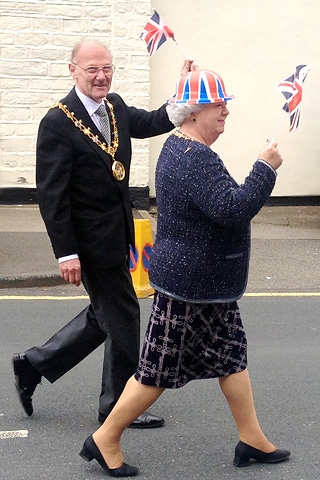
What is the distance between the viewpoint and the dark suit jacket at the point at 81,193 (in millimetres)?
4020

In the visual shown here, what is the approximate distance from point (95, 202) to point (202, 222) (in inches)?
27.5

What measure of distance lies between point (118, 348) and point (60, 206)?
30.1 inches

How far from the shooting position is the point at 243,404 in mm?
3848

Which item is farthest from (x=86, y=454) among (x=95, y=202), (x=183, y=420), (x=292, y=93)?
(x=292, y=93)

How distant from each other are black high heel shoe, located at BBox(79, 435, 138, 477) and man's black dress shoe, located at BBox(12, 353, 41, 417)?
2.27 feet

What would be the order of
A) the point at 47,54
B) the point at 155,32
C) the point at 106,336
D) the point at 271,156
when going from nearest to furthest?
1. the point at 271,156
2. the point at 106,336
3. the point at 155,32
4. the point at 47,54

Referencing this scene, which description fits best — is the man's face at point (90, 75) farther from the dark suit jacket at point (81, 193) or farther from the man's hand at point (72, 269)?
the man's hand at point (72, 269)

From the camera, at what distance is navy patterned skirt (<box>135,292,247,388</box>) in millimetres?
3730

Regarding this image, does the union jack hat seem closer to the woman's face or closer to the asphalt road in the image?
the woman's face

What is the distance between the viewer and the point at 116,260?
164 inches

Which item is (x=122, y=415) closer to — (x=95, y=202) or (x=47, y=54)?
(x=95, y=202)

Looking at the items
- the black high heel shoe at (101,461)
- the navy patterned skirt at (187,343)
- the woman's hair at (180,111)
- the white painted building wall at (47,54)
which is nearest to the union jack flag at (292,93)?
the woman's hair at (180,111)

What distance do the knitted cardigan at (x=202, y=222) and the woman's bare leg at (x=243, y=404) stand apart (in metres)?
0.37

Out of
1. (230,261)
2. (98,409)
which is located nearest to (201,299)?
(230,261)
